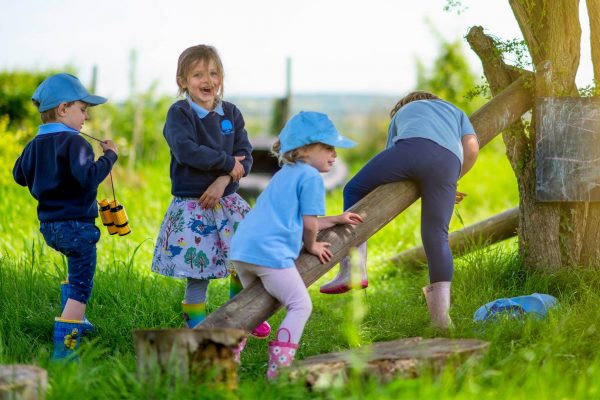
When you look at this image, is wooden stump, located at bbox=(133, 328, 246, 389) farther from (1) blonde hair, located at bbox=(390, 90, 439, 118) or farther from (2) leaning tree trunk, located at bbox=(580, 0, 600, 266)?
(2) leaning tree trunk, located at bbox=(580, 0, 600, 266)

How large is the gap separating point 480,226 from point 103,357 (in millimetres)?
3290

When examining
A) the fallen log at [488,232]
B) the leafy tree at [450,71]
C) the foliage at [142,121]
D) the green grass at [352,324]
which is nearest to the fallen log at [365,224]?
the green grass at [352,324]

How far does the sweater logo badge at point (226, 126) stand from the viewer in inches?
193

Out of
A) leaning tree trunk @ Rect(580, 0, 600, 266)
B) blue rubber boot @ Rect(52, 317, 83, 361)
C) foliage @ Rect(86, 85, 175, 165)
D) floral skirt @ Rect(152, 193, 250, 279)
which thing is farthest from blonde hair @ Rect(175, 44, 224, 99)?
foliage @ Rect(86, 85, 175, 165)

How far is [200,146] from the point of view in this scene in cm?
471

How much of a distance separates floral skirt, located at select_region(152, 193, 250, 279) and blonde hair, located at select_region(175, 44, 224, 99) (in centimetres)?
64

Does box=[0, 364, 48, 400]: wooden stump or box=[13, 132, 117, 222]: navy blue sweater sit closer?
box=[0, 364, 48, 400]: wooden stump

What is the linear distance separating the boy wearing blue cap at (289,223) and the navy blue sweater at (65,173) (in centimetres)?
98

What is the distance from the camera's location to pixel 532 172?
5.84 metres

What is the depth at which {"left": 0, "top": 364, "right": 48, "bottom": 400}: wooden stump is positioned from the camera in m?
3.26

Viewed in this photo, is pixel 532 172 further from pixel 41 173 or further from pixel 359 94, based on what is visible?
pixel 359 94

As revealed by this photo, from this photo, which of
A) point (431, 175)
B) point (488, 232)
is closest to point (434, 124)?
point (431, 175)

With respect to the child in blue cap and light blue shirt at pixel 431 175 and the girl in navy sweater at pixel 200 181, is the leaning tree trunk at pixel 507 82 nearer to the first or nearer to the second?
the child in blue cap and light blue shirt at pixel 431 175

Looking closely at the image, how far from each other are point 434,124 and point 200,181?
1292 mm
